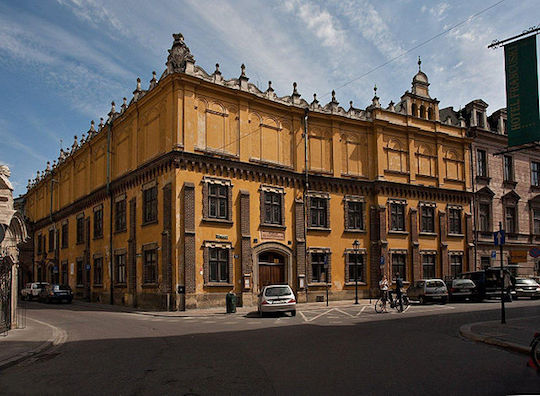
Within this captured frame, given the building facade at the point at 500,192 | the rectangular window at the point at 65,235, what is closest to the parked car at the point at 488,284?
the building facade at the point at 500,192

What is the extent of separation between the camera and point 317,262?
108 ft

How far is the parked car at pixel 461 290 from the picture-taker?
30.1 meters

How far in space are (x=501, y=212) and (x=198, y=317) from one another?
1212 inches

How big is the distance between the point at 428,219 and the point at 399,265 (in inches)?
198

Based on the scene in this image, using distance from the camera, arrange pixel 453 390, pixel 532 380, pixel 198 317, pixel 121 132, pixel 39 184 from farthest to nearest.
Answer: pixel 39 184 → pixel 121 132 → pixel 198 317 → pixel 532 380 → pixel 453 390

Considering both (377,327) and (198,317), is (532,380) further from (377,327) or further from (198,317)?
(198,317)

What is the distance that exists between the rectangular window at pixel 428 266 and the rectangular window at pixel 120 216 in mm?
22617

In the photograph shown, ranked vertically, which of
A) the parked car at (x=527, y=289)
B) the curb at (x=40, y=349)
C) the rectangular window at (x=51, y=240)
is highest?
the rectangular window at (x=51, y=240)

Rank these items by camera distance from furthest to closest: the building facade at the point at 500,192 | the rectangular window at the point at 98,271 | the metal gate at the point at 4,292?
the building facade at the point at 500,192 → the rectangular window at the point at 98,271 → the metal gate at the point at 4,292

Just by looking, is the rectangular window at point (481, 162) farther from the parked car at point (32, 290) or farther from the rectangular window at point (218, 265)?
the parked car at point (32, 290)

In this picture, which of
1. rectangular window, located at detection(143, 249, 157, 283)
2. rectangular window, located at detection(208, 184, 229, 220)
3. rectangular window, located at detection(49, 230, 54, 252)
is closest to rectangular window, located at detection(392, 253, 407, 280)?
rectangular window, located at detection(208, 184, 229, 220)

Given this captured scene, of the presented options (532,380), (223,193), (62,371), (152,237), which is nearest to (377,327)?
(532,380)

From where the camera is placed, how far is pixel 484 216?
42375 millimetres

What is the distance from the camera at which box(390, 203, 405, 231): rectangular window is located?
36.8m
